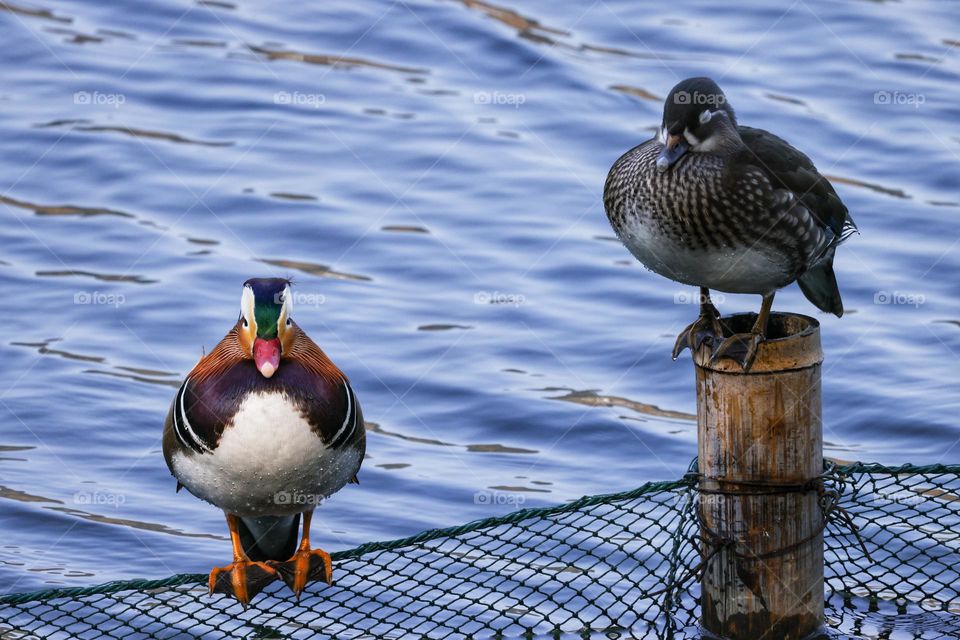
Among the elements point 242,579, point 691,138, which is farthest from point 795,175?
point 242,579

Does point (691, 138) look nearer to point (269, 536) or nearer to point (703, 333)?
point (703, 333)

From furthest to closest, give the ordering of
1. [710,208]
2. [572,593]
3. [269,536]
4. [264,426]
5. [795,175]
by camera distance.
→ [572,593], [269,536], [795,175], [710,208], [264,426]

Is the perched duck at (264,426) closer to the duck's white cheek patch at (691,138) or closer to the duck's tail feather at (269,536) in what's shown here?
the duck's tail feather at (269,536)

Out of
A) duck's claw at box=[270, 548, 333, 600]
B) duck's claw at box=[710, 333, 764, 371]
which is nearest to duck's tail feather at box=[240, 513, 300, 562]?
duck's claw at box=[270, 548, 333, 600]

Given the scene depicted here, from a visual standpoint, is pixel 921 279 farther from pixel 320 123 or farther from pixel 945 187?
pixel 320 123

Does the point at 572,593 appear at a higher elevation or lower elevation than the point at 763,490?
lower

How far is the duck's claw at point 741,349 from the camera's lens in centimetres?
425

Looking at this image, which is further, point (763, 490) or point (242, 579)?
point (242, 579)

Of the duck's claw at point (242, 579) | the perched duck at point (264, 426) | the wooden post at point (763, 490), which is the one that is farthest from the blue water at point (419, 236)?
the wooden post at point (763, 490)

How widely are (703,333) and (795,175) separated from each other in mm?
681

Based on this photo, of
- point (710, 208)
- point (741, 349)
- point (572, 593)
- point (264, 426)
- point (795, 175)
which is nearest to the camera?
point (741, 349)

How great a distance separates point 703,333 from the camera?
461cm

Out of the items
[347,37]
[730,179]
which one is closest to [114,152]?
[347,37]

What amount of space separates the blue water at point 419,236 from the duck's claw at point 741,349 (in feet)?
9.33
